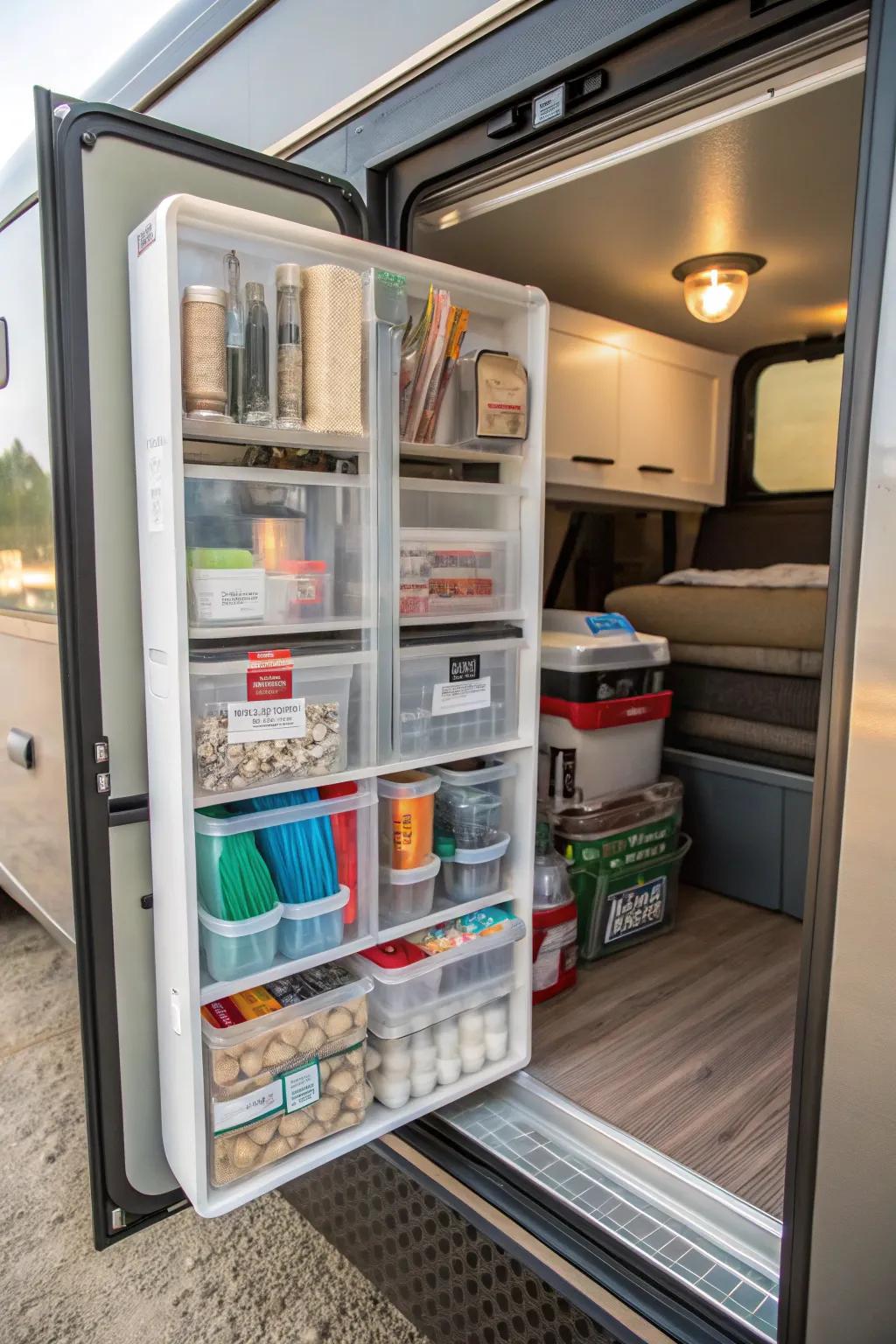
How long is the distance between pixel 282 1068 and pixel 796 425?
3182mm

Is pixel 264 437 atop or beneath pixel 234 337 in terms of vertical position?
beneath

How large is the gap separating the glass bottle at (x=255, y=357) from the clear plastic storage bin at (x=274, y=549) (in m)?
0.10

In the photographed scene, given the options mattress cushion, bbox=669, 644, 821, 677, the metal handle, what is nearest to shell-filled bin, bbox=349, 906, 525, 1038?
the metal handle

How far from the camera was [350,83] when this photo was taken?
159 cm

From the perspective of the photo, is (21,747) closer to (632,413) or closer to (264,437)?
(264,437)

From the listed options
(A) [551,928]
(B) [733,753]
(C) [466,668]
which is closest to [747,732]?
(B) [733,753]

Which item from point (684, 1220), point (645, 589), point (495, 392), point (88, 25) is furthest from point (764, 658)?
point (88, 25)

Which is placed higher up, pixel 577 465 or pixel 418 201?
pixel 418 201

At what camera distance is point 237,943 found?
1360 mm

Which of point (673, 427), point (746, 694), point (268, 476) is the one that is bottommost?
point (746, 694)

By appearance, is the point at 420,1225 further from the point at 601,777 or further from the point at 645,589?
the point at 645,589

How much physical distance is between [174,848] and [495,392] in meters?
0.95

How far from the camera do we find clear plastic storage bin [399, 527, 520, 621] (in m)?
1.52

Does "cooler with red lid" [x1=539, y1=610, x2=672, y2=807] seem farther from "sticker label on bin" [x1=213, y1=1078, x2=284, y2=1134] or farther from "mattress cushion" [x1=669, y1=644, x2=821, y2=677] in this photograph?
"sticker label on bin" [x1=213, y1=1078, x2=284, y2=1134]
